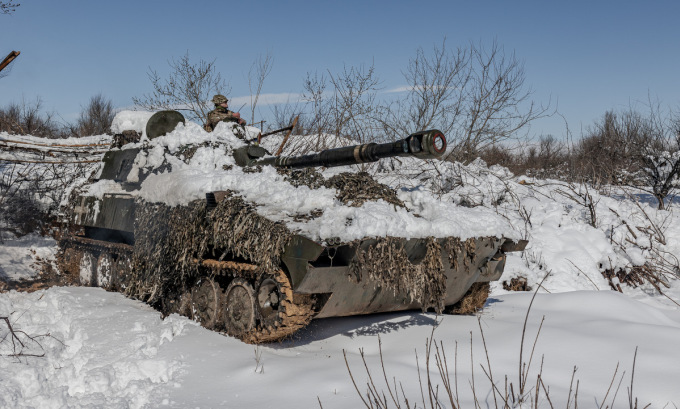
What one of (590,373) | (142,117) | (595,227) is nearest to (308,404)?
(590,373)

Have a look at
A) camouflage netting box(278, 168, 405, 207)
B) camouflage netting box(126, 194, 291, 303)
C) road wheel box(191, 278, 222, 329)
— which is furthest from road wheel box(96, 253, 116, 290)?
camouflage netting box(278, 168, 405, 207)

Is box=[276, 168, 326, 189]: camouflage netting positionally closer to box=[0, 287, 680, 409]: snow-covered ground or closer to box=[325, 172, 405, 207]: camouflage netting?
box=[325, 172, 405, 207]: camouflage netting

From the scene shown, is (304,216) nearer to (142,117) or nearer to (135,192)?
(135,192)

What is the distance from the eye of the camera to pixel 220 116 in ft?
29.0

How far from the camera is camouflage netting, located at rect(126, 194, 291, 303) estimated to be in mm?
5469

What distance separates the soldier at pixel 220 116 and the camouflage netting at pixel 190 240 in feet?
5.78

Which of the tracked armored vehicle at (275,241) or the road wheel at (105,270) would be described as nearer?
the tracked armored vehicle at (275,241)

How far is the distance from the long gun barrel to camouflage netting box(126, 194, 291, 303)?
0.94 metres

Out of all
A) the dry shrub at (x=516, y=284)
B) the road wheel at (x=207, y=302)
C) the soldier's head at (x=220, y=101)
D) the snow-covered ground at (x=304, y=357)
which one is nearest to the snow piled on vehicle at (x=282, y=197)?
the soldier's head at (x=220, y=101)

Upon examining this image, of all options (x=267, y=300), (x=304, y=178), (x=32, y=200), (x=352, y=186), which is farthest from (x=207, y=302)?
(x=32, y=200)

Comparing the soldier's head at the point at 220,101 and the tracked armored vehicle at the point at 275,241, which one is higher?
the soldier's head at the point at 220,101

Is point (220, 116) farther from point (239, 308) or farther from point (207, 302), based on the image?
point (239, 308)

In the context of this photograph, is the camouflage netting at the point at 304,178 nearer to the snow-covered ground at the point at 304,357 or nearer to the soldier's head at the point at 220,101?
the snow-covered ground at the point at 304,357

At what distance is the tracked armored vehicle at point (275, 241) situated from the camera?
5336mm
